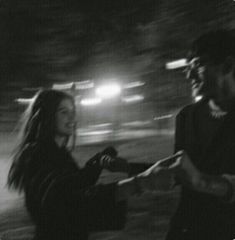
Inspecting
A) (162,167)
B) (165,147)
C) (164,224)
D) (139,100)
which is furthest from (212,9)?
(164,224)

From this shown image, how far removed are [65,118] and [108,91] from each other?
26 cm

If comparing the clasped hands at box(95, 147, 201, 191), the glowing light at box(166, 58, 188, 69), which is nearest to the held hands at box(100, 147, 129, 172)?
the clasped hands at box(95, 147, 201, 191)

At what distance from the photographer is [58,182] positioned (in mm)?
1718

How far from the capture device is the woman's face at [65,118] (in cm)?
177

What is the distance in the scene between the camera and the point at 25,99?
76.7 inches

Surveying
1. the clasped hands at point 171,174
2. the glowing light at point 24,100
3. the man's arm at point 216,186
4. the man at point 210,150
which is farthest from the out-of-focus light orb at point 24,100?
the man's arm at point 216,186

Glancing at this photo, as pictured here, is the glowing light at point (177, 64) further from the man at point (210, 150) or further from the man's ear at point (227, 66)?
the man's ear at point (227, 66)

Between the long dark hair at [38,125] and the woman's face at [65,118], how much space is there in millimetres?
19

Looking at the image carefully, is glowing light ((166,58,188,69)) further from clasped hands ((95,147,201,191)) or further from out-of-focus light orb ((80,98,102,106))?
clasped hands ((95,147,201,191))

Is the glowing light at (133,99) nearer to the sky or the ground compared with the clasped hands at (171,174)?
nearer to the sky

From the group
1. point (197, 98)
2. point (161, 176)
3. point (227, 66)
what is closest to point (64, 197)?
point (161, 176)

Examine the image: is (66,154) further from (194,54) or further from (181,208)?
(194,54)

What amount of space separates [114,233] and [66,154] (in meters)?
0.44

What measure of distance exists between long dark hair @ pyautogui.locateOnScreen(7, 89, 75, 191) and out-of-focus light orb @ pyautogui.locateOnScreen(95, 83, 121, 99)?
0.17 metres
